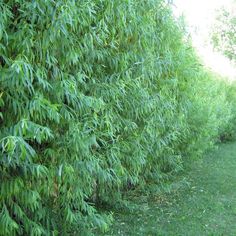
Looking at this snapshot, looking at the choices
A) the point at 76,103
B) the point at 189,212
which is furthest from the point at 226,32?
the point at 76,103

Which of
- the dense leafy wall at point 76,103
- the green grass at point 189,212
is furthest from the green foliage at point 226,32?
the dense leafy wall at point 76,103

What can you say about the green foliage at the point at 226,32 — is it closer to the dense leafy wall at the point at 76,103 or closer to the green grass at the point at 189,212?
the green grass at the point at 189,212

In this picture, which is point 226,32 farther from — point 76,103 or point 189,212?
point 76,103

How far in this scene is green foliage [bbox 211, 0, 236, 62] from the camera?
48.5 ft

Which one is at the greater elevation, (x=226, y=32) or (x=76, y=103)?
(x=226, y=32)

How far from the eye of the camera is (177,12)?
196 inches

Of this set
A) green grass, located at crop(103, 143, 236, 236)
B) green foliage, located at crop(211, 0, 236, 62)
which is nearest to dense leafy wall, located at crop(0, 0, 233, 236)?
green grass, located at crop(103, 143, 236, 236)

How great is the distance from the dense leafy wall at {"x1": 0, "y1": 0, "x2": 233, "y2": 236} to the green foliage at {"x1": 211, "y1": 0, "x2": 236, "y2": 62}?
11.1 metres

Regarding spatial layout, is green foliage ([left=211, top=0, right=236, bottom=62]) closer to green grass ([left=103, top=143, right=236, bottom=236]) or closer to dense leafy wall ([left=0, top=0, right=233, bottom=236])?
green grass ([left=103, top=143, right=236, bottom=236])

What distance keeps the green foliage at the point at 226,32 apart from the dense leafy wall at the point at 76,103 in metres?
11.1

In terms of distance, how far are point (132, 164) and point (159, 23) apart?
1.82 m

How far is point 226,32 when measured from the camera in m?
15.0

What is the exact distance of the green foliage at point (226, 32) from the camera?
1478 centimetres

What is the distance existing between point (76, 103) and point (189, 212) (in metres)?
2.61
